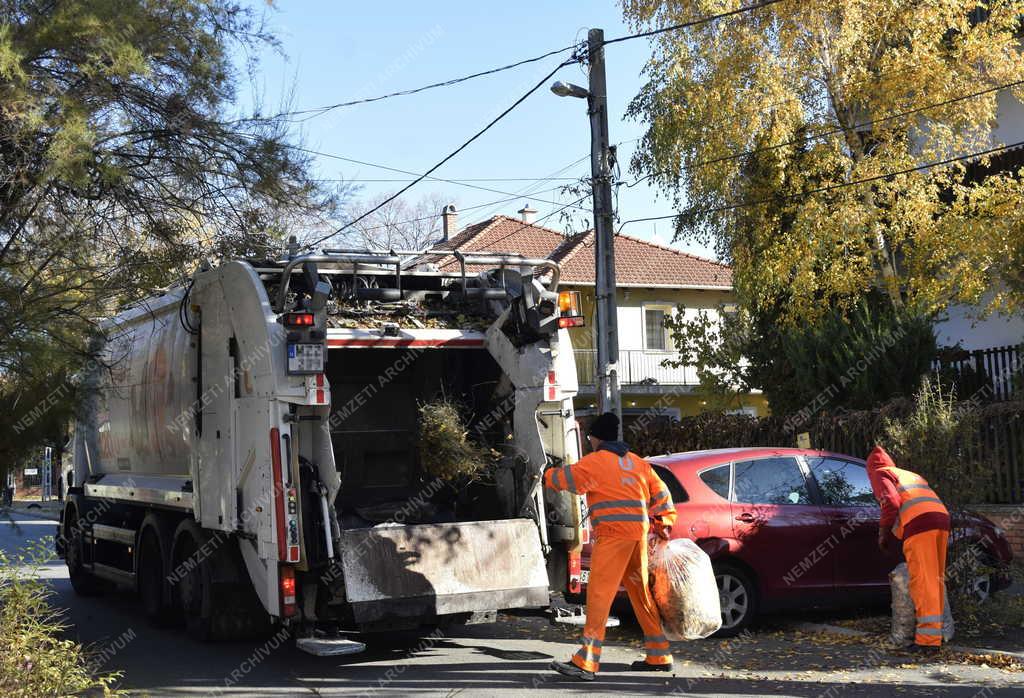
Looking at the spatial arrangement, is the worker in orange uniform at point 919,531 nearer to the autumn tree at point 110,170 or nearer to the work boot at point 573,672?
the work boot at point 573,672

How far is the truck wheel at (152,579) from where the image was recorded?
33.1ft

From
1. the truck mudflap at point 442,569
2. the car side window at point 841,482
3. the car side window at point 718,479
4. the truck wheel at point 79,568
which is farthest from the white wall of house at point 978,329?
the truck wheel at point 79,568

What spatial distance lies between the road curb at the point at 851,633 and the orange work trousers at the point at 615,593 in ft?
6.58

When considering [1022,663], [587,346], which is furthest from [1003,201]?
[587,346]

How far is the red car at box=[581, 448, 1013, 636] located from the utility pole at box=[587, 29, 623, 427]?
3.07 metres

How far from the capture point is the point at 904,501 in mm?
8227

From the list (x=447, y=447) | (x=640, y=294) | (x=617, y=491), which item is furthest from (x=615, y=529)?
(x=640, y=294)

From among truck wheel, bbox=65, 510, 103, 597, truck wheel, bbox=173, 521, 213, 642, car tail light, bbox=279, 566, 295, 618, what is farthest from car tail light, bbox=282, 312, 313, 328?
truck wheel, bbox=65, 510, 103, 597

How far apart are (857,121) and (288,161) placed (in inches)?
523

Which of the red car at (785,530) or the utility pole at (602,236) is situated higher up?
the utility pole at (602,236)

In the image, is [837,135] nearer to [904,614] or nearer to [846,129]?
[846,129]

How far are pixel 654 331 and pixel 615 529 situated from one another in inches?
1132

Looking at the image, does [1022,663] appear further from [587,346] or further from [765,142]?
[587,346]

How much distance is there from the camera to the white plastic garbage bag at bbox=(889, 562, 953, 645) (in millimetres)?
8250
